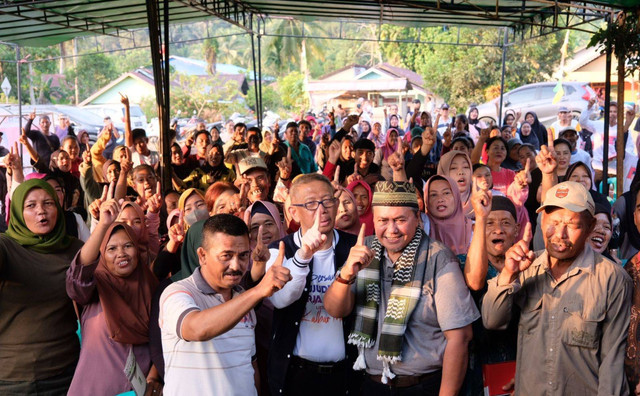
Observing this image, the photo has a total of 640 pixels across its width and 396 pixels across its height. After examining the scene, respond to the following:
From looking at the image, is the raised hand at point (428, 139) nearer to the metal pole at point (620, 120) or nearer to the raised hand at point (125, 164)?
the metal pole at point (620, 120)

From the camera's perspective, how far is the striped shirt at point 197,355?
2816 millimetres

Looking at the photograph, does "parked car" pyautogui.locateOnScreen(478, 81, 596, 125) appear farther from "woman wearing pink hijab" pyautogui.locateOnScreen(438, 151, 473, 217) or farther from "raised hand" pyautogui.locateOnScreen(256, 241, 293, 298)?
"raised hand" pyautogui.locateOnScreen(256, 241, 293, 298)

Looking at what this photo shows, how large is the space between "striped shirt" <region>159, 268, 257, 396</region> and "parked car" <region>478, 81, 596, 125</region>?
2154 centimetres

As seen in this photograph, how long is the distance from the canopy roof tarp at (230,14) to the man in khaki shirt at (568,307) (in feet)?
28.9

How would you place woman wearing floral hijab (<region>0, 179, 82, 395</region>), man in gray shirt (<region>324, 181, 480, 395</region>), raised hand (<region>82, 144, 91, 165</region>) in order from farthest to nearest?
raised hand (<region>82, 144, 91, 165</region>) < woman wearing floral hijab (<region>0, 179, 82, 395</region>) < man in gray shirt (<region>324, 181, 480, 395</region>)

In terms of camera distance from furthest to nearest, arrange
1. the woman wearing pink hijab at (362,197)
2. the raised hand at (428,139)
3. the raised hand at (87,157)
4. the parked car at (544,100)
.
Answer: the parked car at (544,100)
the raised hand at (87,157)
the raised hand at (428,139)
the woman wearing pink hijab at (362,197)

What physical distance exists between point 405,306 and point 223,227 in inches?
33.7

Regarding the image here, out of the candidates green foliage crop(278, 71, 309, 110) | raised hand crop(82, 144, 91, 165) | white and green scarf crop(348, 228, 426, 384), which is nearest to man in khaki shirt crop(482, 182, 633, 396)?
white and green scarf crop(348, 228, 426, 384)

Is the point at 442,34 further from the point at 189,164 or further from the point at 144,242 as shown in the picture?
the point at 144,242

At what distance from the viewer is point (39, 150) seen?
12.0m

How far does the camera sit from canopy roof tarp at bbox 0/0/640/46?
40.2ft

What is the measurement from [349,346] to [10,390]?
183 cm

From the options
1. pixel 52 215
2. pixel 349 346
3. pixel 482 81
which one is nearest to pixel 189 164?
pixel 52 215

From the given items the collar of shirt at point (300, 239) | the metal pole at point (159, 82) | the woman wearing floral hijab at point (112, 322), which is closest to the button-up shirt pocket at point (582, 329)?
the collar of shirt at point (300, 239)
